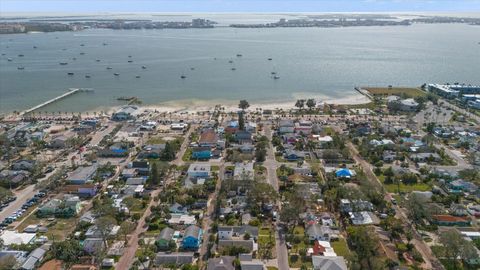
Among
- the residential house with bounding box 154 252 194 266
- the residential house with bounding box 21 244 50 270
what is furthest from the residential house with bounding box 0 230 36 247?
the residential house with bounding box 154 252 194 266

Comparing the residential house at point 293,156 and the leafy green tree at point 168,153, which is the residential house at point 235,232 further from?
the leafy green tree at point 168,153

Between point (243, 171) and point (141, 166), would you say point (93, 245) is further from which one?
point (243, 171)

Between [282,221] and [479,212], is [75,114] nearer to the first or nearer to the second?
[282,221]

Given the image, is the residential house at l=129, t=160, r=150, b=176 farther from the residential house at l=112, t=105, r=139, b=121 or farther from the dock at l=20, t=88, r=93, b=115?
the dock at l=20, t=88, r=93, b=115

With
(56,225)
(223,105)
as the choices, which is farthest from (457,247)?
(223,105)

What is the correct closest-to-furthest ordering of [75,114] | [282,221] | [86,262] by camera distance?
[86,262] < [282,221] < [75,114]

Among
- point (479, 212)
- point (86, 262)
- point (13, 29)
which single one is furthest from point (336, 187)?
point (13, 29)
